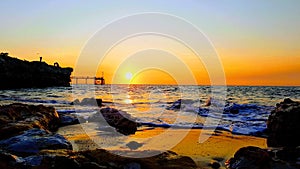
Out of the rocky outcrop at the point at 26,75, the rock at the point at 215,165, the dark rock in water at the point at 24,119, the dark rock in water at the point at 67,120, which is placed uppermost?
the rocky outcrop at the point at 26,75

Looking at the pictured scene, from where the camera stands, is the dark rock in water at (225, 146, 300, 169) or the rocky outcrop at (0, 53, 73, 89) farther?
the rocky outcrop at (0, 53, 73, 89)

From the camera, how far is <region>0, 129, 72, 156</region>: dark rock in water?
5.99 m

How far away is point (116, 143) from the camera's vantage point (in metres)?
8.10

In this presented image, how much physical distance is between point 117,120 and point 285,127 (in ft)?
19.5

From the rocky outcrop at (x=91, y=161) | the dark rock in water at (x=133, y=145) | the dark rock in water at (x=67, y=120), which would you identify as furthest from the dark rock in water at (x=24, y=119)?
the rocky outcrop at (x=91, y=161)

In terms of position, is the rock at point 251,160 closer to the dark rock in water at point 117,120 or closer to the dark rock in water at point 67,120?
the dark rock in water at point 117,120

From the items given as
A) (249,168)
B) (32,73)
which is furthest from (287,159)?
(32,73)

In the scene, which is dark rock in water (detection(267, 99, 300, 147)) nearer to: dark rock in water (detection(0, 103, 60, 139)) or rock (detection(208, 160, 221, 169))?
rock (detection(208, 160, 221, 169))

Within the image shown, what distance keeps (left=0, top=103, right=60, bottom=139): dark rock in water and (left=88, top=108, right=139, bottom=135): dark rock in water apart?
1.81m

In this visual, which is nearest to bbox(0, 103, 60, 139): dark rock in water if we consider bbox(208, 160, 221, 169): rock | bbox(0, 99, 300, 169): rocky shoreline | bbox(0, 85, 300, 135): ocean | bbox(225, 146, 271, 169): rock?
bbox(0, 99, 300, 169): rocky shoreline

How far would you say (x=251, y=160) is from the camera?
5586mm

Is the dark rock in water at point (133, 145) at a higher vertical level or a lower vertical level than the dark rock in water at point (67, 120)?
lower

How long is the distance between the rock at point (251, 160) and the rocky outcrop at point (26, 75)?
61938mm

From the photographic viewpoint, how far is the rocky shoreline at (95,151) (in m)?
4.52
